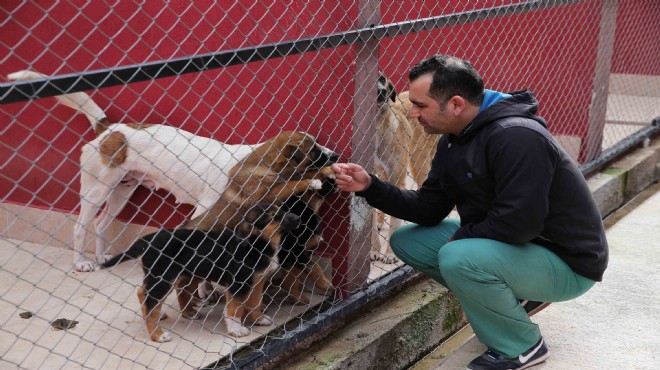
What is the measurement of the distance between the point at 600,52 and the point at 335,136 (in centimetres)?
354

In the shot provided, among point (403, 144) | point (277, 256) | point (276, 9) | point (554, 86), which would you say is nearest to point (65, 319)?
point (277, 256)

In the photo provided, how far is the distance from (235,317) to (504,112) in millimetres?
1653

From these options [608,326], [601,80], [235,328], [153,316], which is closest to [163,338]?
[153,316]

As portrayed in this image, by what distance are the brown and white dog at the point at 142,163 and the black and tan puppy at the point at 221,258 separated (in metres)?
0.75

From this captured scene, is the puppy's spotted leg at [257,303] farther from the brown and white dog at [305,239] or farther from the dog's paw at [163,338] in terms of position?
the dog's paw at [163,338]

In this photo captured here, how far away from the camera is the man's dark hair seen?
335cm

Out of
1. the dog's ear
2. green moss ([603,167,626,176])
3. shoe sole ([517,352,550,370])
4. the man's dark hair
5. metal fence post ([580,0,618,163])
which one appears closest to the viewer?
the man's dark hair

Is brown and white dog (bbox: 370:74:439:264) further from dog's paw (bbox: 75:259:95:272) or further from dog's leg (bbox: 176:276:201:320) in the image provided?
dog's paw (bbox: 75:259:95:272)

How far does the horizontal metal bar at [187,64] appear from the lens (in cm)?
235

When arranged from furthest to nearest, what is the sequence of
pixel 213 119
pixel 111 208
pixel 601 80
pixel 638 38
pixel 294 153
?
pixel 638 38, pixel 601 80, pixel 111 208, pixel 213 119, pixel 294 153

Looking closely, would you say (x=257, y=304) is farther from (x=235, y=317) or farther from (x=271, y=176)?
(x=271, y=176)

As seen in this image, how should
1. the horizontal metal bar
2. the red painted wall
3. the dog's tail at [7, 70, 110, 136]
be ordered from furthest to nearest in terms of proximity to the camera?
the red painted wall
the dog's tail at [7, 70, 110, 136]
the horizontal metal bar

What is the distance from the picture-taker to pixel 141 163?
4770mm

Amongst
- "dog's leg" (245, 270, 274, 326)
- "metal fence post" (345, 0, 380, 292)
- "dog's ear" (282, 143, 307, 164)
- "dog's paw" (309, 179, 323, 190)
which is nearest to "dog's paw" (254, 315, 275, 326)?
"dog's leg" (245, 270, 274, 326)
